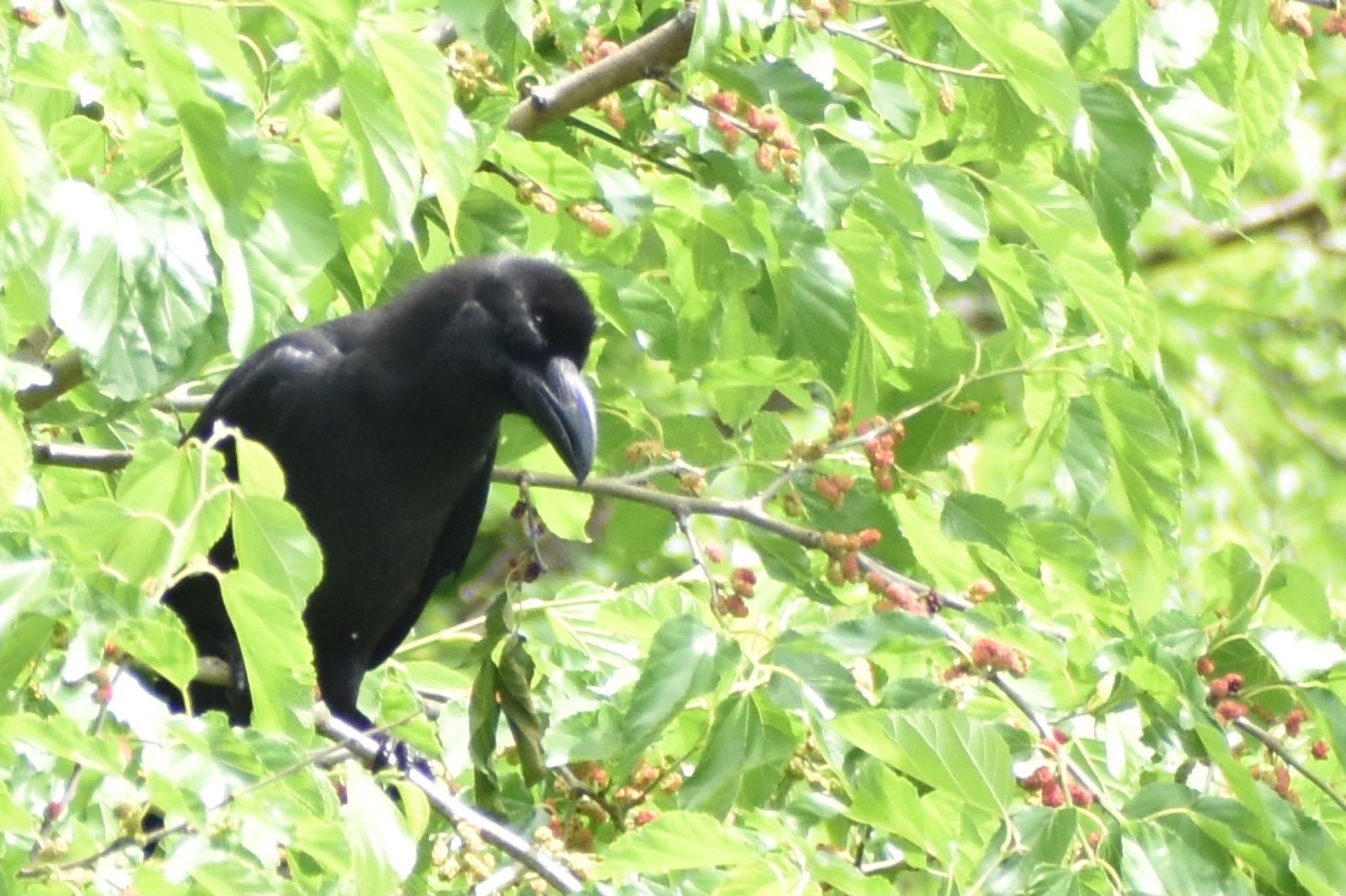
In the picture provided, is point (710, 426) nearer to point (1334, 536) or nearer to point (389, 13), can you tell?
point (389, 13)

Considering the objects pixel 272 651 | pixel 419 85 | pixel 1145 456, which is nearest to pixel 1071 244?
pixel 1145 456

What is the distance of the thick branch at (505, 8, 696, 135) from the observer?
3.35m

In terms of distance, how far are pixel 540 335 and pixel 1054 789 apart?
161 centimetres

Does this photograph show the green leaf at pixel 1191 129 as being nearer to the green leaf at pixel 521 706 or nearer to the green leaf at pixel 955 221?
the green leaf at pixel 955 221

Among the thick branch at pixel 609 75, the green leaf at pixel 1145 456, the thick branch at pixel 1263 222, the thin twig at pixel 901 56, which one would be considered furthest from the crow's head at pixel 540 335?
the thick branch at pixel 1263 222

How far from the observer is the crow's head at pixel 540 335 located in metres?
3.71

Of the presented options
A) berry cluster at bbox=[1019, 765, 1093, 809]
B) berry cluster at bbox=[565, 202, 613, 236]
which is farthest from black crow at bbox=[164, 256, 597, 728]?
berry cluster at bbox=[1019, 765, 1093, 809]

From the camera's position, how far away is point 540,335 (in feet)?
12.9

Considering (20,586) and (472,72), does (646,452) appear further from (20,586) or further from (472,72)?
(20,586)

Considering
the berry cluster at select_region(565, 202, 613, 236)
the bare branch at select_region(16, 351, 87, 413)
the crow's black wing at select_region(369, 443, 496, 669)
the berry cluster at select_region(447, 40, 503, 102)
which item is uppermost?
the berry cluster at select_region(447, 40, 503, 102)

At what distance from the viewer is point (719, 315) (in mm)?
3598

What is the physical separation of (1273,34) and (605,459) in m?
1.44

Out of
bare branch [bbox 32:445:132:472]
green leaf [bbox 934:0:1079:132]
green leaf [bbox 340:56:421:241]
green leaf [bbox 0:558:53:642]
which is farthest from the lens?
bare branch [bbox 32:445:132:472]

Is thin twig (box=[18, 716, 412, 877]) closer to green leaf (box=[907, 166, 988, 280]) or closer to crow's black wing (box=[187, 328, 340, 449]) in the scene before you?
green leaf (box=[907, 166, 988, 280])
